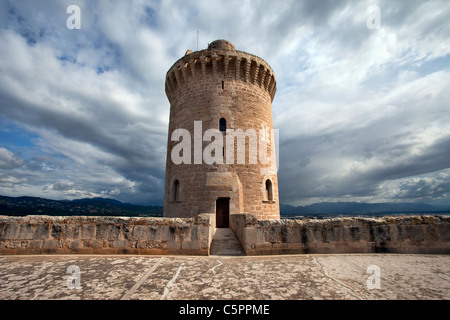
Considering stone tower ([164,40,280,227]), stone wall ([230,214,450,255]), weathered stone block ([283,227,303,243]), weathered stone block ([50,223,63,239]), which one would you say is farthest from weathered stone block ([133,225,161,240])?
stone tower ([164,40,280,227])

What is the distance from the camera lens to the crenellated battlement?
11.7m

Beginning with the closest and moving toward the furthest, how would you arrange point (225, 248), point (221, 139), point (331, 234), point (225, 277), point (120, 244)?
point (225, 277) → point (120, 244) → point (331, 234) → point (225, 248) → point (221, 139)

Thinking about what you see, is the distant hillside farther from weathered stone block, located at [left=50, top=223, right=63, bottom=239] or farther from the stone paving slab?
the stone paving slab

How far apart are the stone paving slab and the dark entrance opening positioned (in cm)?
646

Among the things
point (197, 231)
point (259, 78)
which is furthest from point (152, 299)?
point (259, 78)

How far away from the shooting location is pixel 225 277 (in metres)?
2.92

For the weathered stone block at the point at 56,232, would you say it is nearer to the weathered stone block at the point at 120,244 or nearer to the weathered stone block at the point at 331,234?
the weathered stone block at the point at 120,244

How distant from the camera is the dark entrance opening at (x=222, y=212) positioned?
34.2ft

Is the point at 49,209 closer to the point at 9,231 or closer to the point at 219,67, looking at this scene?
the point at 219,67

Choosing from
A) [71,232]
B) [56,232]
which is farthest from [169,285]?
[56,232]

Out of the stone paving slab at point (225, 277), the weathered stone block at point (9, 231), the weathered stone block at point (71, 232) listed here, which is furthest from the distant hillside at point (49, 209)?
the stone paving slab at point (225, 277)

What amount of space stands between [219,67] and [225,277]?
11.5m

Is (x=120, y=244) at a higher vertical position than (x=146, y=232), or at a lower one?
lower
